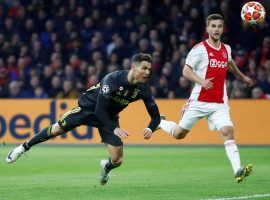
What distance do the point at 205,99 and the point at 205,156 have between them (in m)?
5.34

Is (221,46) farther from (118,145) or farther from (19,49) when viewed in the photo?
(19,49)

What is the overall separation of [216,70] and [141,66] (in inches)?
54.8

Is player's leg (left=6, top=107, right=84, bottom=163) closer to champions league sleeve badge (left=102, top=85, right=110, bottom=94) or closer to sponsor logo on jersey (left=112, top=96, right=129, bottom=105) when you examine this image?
sponsor logo on jersey (left=112, top=96, right=129, bottom=105)

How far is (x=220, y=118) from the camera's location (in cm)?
1099

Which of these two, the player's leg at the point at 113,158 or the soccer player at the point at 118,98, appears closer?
the soccer player at the point at 118,98

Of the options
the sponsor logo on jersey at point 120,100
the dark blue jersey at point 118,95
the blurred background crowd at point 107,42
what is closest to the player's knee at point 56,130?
the dark blue jersey at point 118,95

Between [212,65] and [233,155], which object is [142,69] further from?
[233,155]

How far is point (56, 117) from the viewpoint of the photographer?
20.1 meters

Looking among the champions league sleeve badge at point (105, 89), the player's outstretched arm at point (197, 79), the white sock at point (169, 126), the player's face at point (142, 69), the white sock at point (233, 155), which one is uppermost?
the player's face at point (142, 69)

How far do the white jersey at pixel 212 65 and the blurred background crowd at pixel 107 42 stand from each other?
28.8ft

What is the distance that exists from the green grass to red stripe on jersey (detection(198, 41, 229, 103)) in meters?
1.19

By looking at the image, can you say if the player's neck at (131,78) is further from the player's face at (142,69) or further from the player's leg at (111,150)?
the player's leg at (111,150)

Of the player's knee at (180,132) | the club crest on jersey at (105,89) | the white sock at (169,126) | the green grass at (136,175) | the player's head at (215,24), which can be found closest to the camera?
the green grass at (136,175)

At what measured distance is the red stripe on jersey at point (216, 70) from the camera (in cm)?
1112
